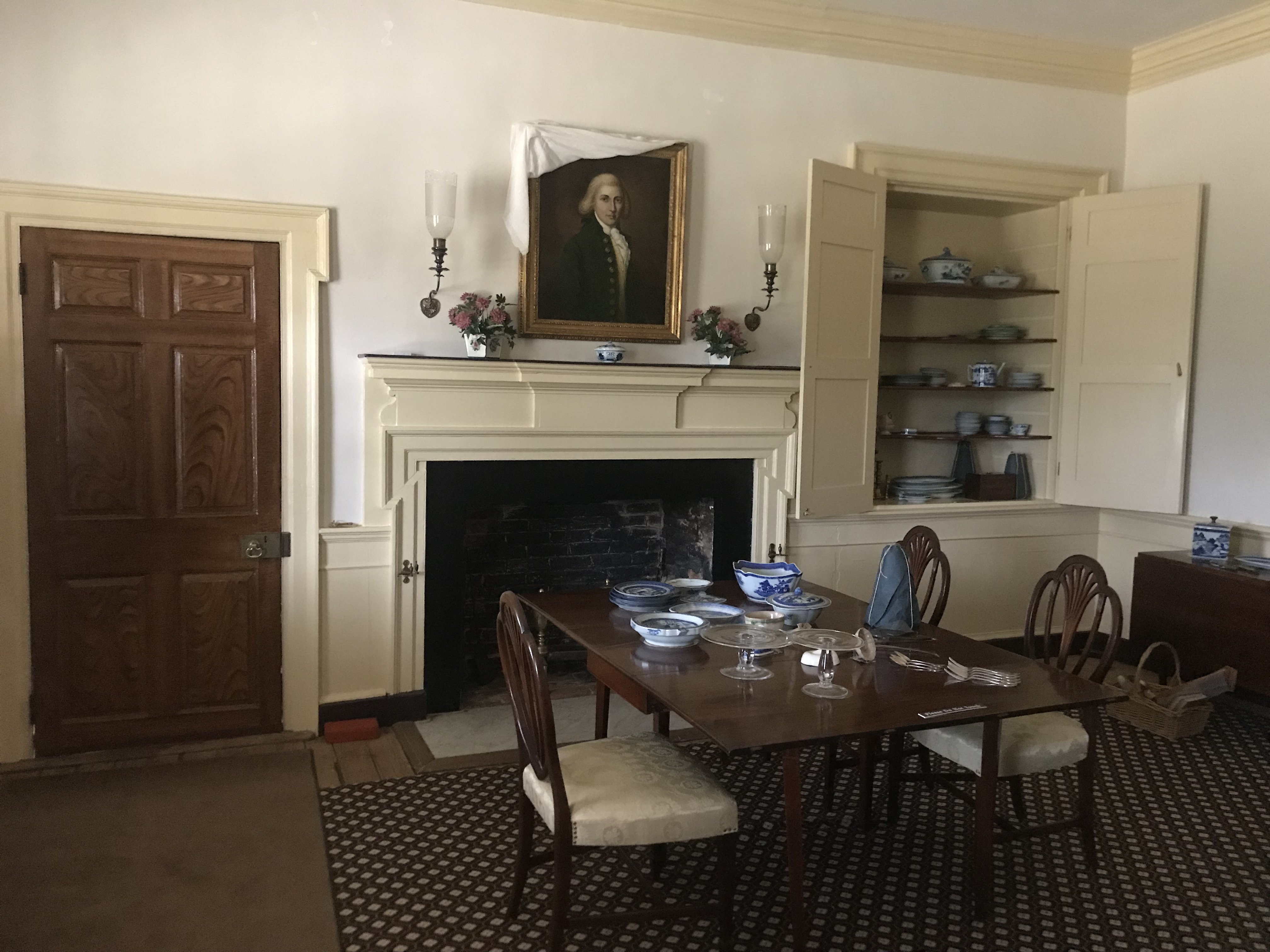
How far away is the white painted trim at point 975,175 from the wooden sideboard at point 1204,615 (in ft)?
6.08

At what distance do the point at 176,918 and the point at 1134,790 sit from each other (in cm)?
307

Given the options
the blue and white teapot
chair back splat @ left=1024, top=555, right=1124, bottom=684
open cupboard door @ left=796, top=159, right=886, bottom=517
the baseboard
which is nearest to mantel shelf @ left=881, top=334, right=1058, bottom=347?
the blue and white teapot

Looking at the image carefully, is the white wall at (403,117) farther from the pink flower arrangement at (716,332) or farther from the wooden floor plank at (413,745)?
the wooden floor plank at (413,745)

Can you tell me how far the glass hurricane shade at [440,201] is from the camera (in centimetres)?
374

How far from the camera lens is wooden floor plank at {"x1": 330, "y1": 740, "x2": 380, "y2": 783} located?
348 cm

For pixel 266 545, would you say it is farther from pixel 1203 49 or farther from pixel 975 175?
pixel 1203 49

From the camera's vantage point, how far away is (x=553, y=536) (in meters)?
4.75

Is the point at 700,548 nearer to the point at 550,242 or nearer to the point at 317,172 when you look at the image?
the point at 550,242

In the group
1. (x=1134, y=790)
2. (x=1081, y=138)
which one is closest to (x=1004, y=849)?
(x=1134, y=790)

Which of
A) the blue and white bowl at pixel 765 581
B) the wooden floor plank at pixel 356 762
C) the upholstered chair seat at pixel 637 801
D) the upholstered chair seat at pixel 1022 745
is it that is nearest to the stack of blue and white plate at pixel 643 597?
the blue and white bowl at pixel 765 581

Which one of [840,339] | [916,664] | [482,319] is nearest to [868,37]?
[840,339]

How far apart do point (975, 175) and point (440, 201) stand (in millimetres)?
2632

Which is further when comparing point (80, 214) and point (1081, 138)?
point (1081, 138)

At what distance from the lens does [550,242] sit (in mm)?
4129
